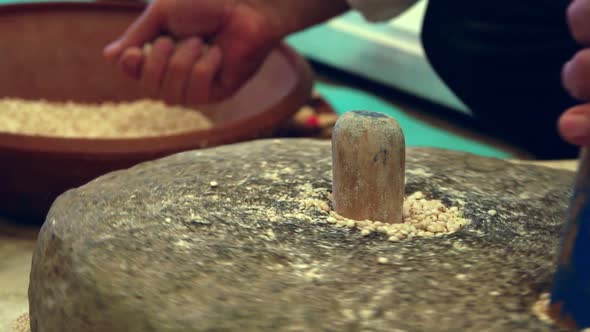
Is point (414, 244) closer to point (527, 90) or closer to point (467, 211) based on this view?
point (467, 211)

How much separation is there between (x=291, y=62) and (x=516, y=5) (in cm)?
40

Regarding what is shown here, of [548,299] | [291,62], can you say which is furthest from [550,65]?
[548,299]

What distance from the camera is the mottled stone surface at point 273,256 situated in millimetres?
664

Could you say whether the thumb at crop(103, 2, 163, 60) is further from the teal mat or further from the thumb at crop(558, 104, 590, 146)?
the thumb at crop(558, 104, 590, 146)

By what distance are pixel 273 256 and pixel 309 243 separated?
4 centimetres

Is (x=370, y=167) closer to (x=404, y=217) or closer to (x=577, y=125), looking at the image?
(x=404, y=217)

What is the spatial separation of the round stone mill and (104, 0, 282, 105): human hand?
20.2 inches

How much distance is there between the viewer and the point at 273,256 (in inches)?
29.4

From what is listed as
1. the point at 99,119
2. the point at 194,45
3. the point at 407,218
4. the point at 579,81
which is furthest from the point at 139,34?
the point at 579,81

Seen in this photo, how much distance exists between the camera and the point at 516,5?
1427 mm

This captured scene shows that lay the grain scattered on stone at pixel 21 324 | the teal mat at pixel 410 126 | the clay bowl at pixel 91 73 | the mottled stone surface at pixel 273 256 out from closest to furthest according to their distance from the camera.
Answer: the mottled stone surface at pixel 273 256, the grain scattered on stone at pixel 21 324, the clay bowl at pixel 91 73, the teal mat at pixel 410 126

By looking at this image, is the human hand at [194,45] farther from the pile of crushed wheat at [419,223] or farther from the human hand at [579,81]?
the human hand at [579,81]

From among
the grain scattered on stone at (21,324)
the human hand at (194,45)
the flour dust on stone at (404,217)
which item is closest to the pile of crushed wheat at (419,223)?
the flour dust on stone at (404,217)

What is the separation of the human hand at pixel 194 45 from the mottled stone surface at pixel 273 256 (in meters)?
0.53
